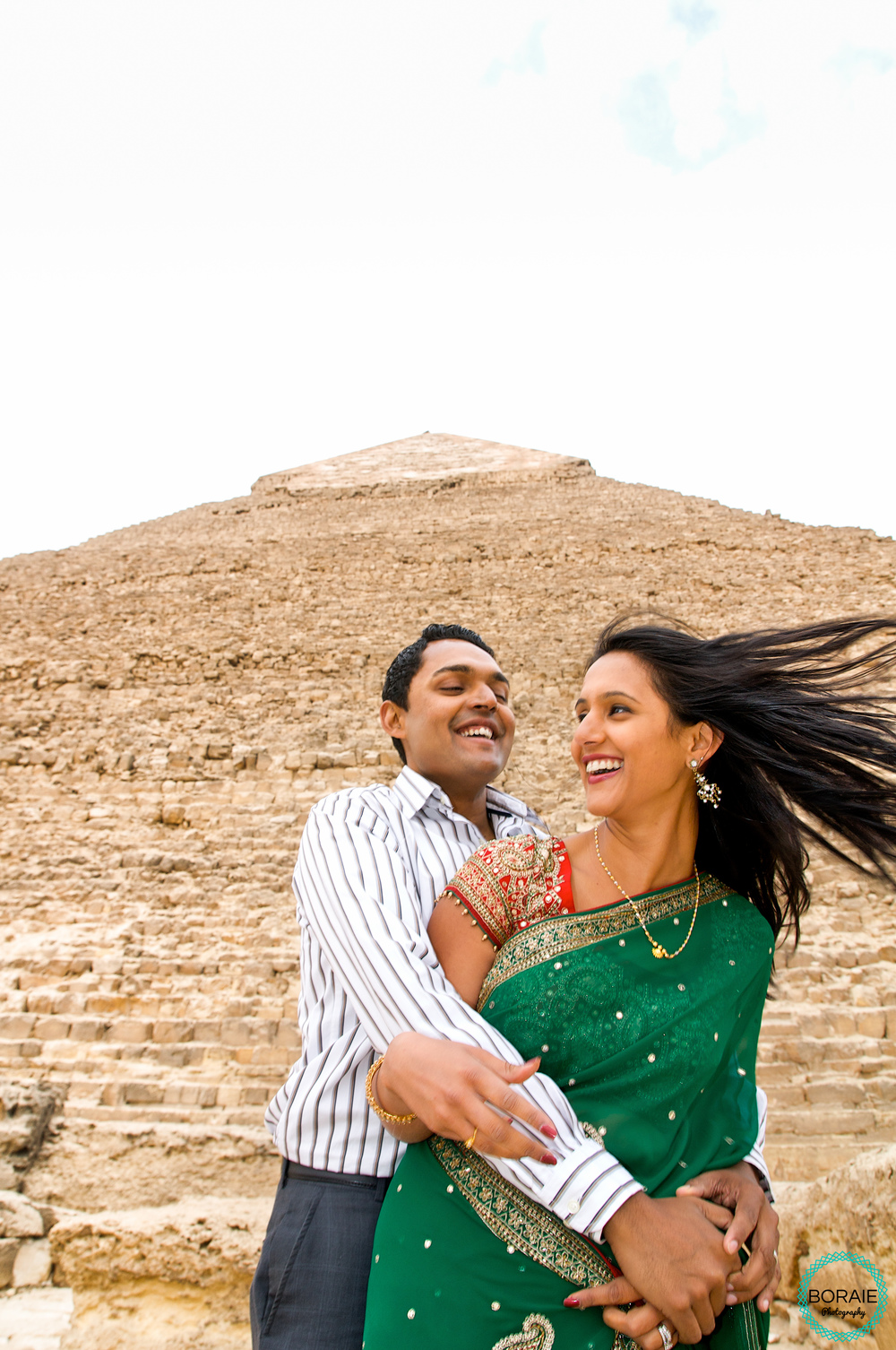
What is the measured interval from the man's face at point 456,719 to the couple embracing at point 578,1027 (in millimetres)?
94

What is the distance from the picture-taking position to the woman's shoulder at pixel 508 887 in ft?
3.82

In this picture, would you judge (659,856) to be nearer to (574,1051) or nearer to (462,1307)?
(574,1051)

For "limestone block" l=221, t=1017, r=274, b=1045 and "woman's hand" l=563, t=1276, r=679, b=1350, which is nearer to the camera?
"woman's hand" l=563, t=1276, r=679, b=1350

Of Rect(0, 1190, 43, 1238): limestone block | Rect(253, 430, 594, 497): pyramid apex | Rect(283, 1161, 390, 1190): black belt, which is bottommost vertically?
Rect(0, 1190, 43, 1238): limestone block

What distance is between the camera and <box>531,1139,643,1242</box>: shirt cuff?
0.94 m

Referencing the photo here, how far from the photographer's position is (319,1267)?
3.74 ft

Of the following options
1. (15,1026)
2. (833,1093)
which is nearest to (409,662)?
(833,1093)

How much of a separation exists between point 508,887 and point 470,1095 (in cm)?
33

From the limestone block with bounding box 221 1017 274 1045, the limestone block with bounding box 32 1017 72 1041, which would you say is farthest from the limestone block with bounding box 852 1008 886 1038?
the limestone block with bounding box 32 1017 72 1041

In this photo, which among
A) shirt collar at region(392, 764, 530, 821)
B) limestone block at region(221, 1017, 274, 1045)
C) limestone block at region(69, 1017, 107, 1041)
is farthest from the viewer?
limestone block at region(69, 1017, 107, 1041)

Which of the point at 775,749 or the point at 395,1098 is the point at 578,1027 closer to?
the point at 395,1098

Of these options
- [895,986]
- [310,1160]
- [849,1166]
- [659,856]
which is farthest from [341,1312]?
[895,986]

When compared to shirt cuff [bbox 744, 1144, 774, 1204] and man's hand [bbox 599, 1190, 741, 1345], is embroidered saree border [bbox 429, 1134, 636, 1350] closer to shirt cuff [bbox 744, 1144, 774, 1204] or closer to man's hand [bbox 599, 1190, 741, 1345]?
man's hand [bbox 599, 1190, 741, 1345]

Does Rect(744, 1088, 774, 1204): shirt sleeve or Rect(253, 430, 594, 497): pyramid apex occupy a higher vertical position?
Rect(253, 430, 594, 497): pyramid apex
